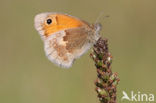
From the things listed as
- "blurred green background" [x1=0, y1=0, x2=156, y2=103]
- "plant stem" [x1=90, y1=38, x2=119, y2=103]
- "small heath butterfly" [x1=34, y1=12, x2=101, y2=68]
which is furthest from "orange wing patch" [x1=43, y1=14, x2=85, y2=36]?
→ "blurred green background" [x1=0, y1=0, x2=156, y2=103]

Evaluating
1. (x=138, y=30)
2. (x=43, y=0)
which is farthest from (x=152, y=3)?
(x=43, y=0)

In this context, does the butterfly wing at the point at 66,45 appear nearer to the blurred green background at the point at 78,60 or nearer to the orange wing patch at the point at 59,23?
the orange wing patch at the point at 59,23

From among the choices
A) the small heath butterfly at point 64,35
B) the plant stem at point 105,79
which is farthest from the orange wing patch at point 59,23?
the plant stem at point 105,79

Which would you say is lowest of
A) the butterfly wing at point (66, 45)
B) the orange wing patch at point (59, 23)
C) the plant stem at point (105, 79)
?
the plant stem at point (105, 79)

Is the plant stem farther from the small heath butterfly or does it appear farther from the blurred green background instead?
the blurred green background

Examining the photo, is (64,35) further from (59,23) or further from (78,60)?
(78,60)

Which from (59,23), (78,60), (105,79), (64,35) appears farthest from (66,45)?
(78,60)
